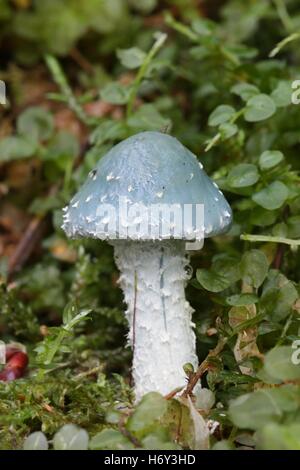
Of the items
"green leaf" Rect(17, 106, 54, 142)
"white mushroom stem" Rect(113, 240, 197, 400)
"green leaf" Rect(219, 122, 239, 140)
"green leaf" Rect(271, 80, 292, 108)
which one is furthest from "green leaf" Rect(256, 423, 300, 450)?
"green leaf" Rect(17, 106, 54, 142)

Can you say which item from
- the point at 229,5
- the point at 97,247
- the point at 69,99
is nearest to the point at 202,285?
the point at 97,247

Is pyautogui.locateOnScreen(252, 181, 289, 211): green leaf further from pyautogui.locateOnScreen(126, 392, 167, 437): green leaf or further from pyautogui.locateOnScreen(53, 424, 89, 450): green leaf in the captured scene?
pyautogui.locateOnScreen(53, 424, 89, 450): green leaf

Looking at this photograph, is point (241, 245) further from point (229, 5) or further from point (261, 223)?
point (229, 5)

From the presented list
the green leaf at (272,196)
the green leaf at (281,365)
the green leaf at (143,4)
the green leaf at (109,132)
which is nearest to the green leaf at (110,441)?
the green leaf at (281,365)

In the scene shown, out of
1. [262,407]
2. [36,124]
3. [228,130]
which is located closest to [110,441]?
[262,407]

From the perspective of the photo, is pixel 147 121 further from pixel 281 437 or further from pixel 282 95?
pixel 281 437

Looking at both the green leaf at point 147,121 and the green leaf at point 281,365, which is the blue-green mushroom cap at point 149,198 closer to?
the green leaf at point 281,365

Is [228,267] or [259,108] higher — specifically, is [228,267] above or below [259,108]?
below
